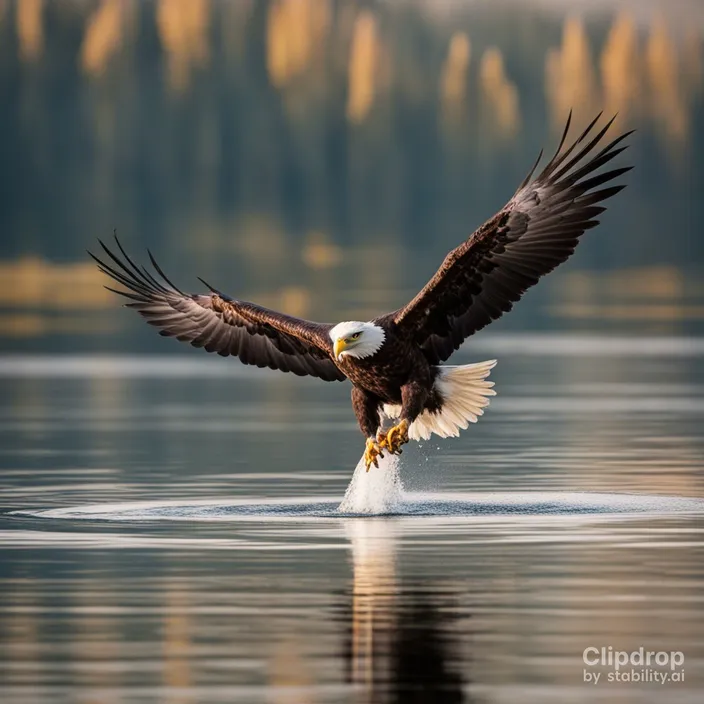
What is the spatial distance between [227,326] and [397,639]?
315 inches

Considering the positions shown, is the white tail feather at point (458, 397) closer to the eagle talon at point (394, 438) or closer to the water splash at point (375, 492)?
the water splash at point (375, 492)

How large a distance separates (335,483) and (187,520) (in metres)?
3.15

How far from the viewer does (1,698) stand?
364 inches

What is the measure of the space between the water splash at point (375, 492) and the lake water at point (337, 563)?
67mm

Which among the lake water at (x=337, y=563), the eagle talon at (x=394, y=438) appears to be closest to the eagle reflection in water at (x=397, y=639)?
the lake water at (x=337, y=563)

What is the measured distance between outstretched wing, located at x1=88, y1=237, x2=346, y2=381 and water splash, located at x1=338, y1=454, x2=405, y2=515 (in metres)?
1.16

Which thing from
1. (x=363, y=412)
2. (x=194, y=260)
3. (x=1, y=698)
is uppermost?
(x=194, y=260)

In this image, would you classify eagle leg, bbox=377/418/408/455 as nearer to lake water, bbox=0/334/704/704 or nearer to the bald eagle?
the bald eagle

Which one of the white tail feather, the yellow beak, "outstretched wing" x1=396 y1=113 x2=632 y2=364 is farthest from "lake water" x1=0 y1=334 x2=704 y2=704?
"outstretched wing" x1=396 y1=113 x2=632 y2=364

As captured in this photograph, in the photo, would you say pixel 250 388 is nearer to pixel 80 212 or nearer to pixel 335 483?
pixel 335 483

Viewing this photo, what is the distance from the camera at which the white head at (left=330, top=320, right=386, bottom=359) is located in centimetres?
1559

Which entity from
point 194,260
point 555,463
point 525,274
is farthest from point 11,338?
point 194,260

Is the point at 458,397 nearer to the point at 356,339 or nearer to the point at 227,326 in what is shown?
the point at 356,339

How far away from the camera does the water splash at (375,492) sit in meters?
15.6
